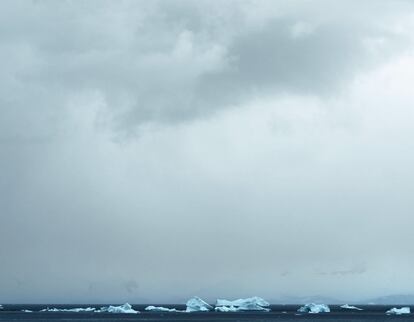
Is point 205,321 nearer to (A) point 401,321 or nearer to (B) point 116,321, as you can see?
(B) point 116,321

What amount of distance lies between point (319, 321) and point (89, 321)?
3709 cm

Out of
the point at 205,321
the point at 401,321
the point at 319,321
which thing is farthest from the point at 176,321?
the point at 401,321

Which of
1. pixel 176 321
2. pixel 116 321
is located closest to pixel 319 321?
pixel 176 321

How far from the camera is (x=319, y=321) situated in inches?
5689

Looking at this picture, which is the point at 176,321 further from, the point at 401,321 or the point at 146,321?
the point at 401,321

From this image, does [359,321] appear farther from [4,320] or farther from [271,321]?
[4,320]

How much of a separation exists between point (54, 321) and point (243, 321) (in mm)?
30603

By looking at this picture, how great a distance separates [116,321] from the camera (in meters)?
147

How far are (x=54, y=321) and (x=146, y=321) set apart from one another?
14.9 meters

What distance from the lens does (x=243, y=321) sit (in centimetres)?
14625

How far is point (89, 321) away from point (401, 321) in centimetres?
5184

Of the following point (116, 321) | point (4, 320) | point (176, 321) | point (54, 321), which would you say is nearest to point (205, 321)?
point (176, 321)

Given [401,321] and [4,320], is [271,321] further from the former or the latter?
[4,320]

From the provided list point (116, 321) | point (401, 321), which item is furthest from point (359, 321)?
point (116, 321)
